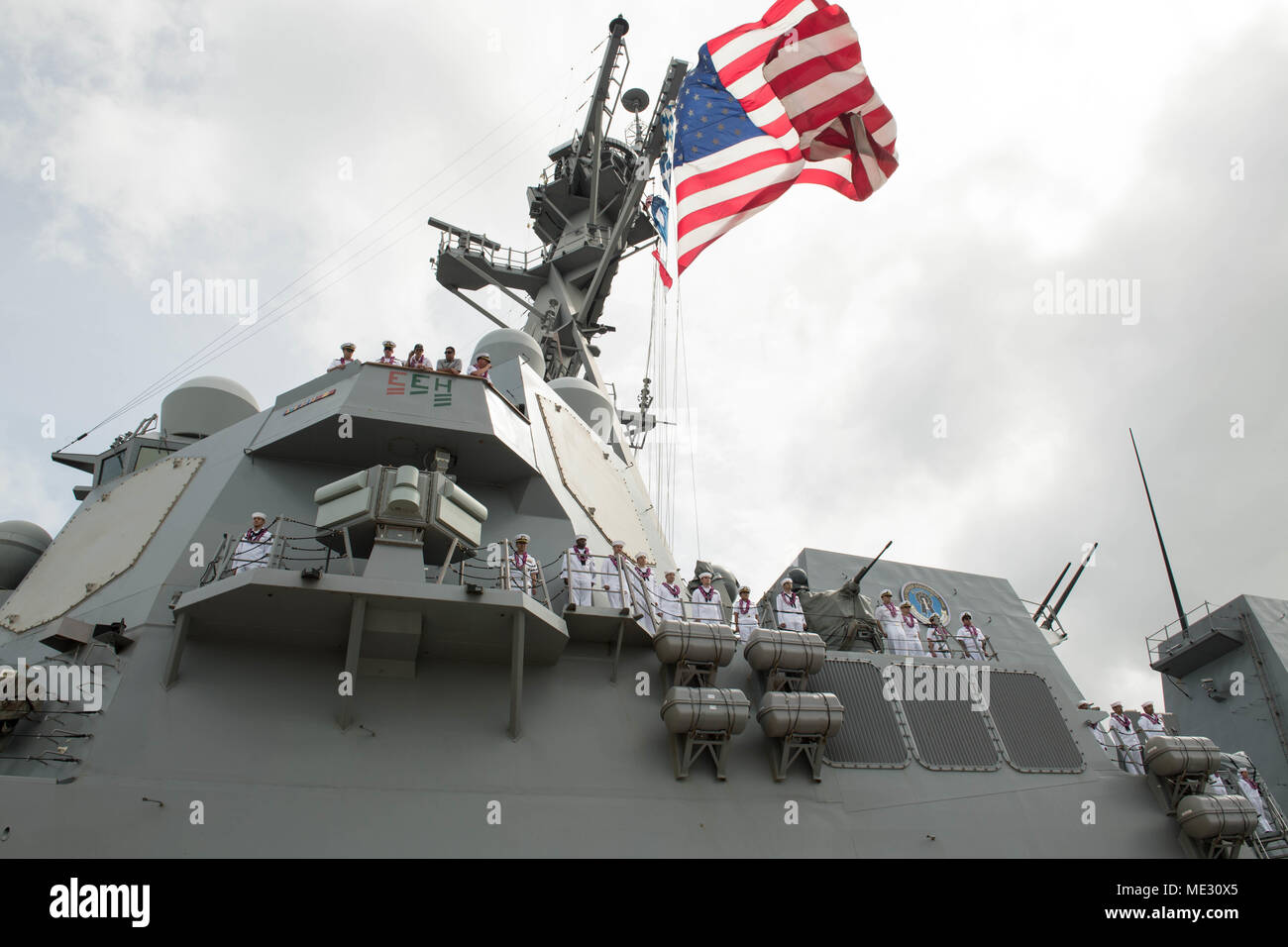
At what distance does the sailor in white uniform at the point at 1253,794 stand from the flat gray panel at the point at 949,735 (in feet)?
11.3

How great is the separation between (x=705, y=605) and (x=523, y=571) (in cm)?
212

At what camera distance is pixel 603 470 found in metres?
11.4

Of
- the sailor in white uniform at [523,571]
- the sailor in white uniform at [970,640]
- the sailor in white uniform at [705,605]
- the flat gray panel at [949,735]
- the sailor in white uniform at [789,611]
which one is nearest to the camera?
the sailor in white uniform at [523,571]

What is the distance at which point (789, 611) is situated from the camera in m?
9.25

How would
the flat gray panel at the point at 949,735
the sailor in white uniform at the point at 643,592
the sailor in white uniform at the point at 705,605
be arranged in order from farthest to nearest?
the sailor in white uniform at the point at 705,605 → the flat gray panel at the point at 949,735 → the sailor in white uniform at the point at 643,592

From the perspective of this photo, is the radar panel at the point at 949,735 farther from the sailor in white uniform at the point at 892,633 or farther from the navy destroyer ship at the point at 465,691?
the sailor in white uniform at the point at 892,633

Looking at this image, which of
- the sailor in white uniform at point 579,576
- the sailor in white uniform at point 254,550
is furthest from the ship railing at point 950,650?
the sailor in white uniform at point 254,550

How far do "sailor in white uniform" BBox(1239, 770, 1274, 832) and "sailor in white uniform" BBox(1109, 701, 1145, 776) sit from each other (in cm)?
140

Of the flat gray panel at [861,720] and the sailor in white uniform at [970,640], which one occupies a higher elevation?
the sailor in white uniform at [970,640]

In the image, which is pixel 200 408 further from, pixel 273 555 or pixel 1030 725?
pixel 1030 725

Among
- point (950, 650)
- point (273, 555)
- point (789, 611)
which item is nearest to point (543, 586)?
point (273, 555)

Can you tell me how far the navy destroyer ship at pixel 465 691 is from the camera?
6348 mm

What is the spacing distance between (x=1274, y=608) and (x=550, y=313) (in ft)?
53.3
